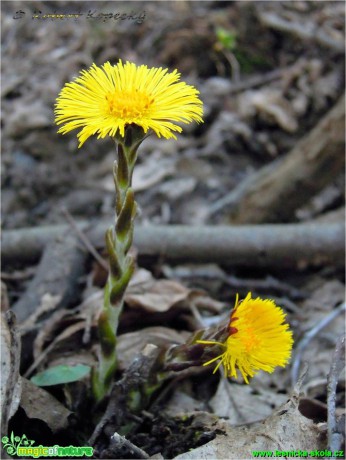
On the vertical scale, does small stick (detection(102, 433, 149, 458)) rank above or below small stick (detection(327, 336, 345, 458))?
below

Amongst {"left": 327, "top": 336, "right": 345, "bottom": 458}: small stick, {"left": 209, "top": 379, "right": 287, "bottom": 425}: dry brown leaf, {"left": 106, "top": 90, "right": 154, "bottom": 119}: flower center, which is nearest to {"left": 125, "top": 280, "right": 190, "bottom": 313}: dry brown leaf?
{"left": 209, "top": 379, "right": 287, "bottom": 425}: dry brown leaf

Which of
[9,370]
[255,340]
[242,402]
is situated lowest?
[242,402]

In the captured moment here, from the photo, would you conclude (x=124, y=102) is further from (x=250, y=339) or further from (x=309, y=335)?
(x=309, y=335)

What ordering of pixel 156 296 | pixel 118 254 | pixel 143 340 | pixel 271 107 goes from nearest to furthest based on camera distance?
pixel 118 254
pixel 143 340
pixel 156 296
pixel 271 107

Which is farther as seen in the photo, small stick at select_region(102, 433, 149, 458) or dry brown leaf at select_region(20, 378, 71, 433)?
dry brown leaf at select_region(20, 378, 71, 433)

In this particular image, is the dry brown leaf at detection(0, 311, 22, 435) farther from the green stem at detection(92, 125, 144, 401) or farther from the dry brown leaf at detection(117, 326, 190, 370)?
the dry brown leaf at detection(117, 326, 190, 370)

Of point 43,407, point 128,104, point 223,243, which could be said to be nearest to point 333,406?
point 43,407
